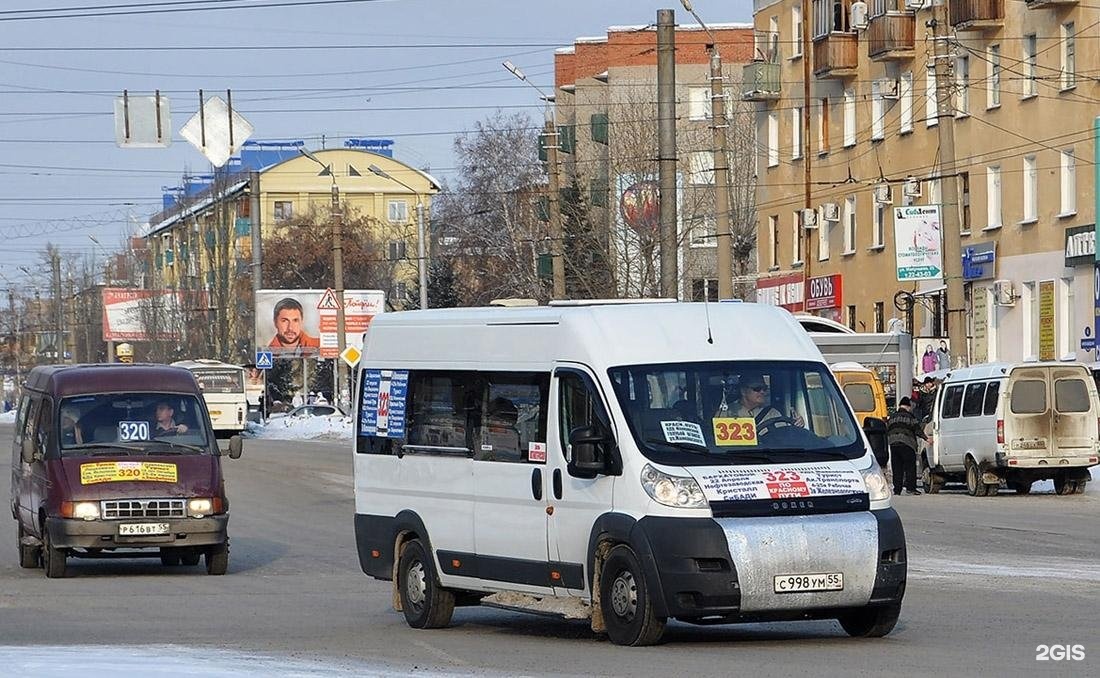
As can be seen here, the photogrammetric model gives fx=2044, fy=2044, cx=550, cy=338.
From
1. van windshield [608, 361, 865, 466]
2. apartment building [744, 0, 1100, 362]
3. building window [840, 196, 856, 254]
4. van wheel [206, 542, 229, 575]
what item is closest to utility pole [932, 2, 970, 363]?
apartment building [744, 0, 1100, 362]

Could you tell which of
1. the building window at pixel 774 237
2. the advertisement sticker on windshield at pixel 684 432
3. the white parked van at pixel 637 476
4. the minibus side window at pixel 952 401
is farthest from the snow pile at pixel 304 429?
the advertisement sticker on windshield at pixel 684 432

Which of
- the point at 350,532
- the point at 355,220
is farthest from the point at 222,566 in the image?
the point at 355,220

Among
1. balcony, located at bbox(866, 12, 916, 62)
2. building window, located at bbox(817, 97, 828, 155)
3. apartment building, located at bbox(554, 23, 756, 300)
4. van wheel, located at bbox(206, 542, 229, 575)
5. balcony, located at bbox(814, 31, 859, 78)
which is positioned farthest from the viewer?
apartment building, located at bbox(554, 23, 756, 300)

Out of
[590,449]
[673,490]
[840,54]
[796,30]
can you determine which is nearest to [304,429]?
[796,30]

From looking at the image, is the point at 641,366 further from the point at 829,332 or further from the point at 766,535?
the point at 829,332

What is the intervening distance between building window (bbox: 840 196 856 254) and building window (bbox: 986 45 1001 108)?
983 centimetres

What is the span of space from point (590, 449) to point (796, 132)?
52.0 m

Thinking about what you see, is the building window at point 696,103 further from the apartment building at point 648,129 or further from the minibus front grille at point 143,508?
the minibus front grille at point 143,508

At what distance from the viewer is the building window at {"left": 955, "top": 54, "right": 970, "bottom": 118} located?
170 ft

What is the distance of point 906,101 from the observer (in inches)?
2183

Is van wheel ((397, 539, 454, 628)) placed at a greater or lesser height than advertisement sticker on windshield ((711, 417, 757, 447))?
lesser

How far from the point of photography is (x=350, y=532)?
2678 centimetres

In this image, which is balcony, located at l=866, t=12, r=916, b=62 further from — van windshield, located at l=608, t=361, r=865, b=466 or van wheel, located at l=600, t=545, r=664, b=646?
van wheel, located at l=600, t=545, r=664, b=646

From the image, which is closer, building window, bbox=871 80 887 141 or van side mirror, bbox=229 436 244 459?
van side mirror, bbox=229 436 244 459
